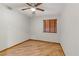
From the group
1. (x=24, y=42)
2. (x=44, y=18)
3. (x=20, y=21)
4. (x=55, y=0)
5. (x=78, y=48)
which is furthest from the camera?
(x=24, y=42)

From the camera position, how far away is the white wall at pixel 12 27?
2280 millimetres

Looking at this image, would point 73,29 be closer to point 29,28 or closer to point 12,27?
point 29,28

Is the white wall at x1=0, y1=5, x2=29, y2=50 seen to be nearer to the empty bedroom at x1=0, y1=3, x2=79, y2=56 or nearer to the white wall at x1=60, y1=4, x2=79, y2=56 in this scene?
the empty bedroom at x1=0, y1=3, x2=79, y2=56

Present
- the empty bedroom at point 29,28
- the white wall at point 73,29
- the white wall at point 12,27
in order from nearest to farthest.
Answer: the white wall at point 73,29 → the empty bedroom at point 29,28 → the white wall at point 12,27

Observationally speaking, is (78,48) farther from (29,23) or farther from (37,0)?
(29,23)

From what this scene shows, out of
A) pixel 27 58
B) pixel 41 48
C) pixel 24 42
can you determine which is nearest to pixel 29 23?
pixel 24 42

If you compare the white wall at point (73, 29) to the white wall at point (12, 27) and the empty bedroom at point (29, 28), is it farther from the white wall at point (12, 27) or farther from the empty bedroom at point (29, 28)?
the white wall at point (12, 27)

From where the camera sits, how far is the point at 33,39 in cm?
240

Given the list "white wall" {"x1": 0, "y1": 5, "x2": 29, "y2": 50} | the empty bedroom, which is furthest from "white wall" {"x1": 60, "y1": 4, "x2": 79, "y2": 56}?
"white wall" {"x1": 0, "y1": 5, "x2": 29, "y2": 50}

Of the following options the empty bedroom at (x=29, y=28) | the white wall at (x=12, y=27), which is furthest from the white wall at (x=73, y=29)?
the white wall at (x=12, y=27)

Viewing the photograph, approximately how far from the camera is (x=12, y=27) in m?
2.66

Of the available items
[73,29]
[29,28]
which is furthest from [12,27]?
[73,29]

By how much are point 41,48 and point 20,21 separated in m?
0.97

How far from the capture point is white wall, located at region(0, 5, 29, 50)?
2280 mm
